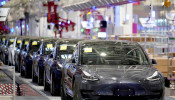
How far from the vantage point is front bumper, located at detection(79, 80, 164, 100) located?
9.38 metres

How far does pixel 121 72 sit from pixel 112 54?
1185 millimetres

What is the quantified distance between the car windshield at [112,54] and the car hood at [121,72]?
349 millimetres

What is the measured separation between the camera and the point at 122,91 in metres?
9.38

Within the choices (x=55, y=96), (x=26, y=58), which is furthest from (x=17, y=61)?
(x=55, y=96)

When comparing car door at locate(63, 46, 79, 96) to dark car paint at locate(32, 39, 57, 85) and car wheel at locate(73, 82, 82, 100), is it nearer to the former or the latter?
car wheel at locate(73, 82, 82, 100)

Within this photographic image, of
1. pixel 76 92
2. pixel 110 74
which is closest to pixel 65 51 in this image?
pixel 76 92

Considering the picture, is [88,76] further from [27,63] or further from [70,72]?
[27,63]

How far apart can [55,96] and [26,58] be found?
23.1ft

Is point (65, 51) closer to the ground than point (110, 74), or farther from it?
farther from it

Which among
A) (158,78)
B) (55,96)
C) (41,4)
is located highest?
(41,4)

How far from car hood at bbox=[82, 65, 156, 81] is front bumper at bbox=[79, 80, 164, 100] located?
0.15m

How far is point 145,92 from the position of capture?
9.43m

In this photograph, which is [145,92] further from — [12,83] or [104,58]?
[12,83]

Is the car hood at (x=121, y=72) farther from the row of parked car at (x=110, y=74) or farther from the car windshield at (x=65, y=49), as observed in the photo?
the car windshield at (x=65, y=49)
